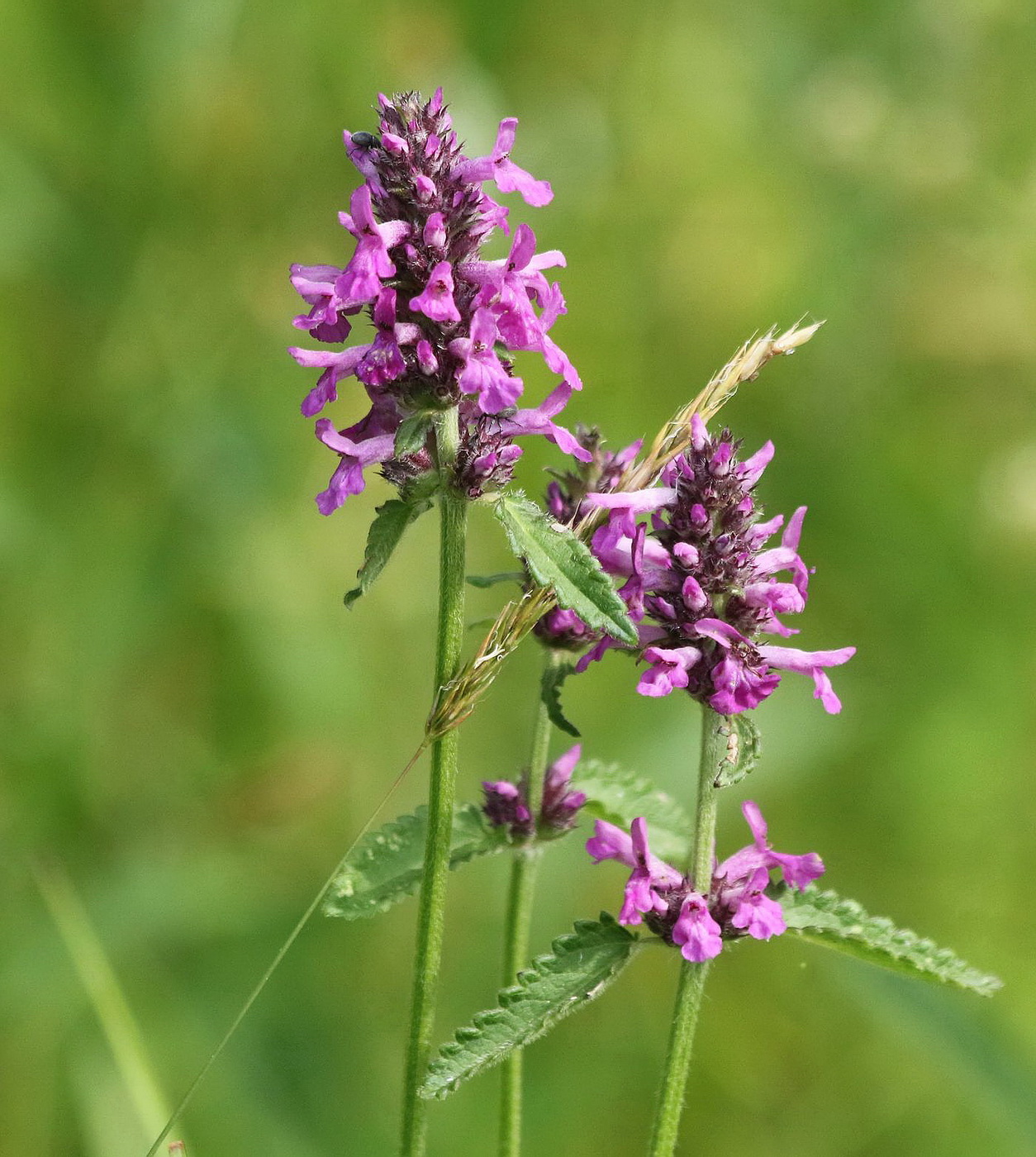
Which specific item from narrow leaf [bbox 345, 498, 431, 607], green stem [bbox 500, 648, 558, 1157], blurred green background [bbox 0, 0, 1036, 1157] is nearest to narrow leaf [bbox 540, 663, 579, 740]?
green stem [bbox 500, 648, 558, 1157]

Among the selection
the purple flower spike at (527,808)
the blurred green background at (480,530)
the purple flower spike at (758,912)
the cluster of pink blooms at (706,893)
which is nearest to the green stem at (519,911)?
the purple flower spike at (527,808)

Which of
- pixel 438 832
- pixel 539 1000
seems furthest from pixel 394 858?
pixel 539 1000

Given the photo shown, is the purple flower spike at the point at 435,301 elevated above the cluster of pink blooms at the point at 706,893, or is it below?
above

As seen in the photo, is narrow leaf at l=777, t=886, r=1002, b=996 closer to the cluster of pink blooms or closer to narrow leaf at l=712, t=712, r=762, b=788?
the cluster of pink blooms

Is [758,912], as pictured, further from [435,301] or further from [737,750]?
[435,301]

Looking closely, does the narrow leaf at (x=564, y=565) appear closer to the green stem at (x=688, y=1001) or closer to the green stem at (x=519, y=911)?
the green stem at (x=688, y=1001)
